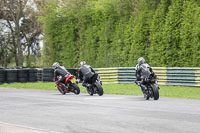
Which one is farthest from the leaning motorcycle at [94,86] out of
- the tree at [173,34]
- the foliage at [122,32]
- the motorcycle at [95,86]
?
the tree at [173,34]

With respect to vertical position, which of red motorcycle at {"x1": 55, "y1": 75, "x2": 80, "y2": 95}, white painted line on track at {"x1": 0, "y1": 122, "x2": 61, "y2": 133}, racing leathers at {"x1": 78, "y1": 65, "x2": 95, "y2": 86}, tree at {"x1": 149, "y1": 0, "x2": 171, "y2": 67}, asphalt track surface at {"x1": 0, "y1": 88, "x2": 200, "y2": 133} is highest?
tree at {"x1": 149, "y1": 0, "x2": 171, "y2": 67}

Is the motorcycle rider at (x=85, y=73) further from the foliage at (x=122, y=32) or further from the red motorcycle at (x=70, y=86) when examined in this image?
the foliage at (x=122, y=32)

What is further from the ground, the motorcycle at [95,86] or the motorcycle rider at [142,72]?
the motorcycle rider at [142,72]

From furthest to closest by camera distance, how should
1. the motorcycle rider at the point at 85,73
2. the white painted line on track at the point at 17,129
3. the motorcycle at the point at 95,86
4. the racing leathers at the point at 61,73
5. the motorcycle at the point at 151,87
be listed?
1. the racing leathers at the point at 61,73
2. the motorcycle rider at the point at 85,73
3. the motorcycle at the point at 95,86
4. the motorcycle at the point at 151,87
5. the white painted line on track at the point at 17,129

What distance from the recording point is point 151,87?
16.8 m

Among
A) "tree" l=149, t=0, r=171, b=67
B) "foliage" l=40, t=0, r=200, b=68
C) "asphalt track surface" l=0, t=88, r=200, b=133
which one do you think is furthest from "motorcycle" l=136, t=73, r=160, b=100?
"tree" l=149, t=0, r=171, b=67

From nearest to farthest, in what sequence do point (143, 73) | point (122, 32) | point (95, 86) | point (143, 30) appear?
point (143, 73), point (95, 86), point (143, 30), point (122, 32)

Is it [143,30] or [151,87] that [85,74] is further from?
[143,30]

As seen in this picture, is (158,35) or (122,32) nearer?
(158,35)

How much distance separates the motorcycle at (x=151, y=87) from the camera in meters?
16.6

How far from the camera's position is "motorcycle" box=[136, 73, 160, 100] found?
16.6 metres

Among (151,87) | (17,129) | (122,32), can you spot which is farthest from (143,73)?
(122,32)

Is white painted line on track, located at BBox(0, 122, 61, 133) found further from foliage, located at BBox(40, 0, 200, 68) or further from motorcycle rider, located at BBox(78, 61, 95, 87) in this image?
foliage, located at BBox(40, 0, 200, 68)

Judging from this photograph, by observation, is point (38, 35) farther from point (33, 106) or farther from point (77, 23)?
point (33, 106)
